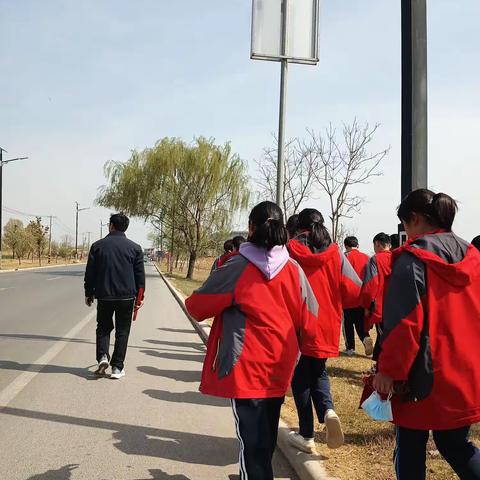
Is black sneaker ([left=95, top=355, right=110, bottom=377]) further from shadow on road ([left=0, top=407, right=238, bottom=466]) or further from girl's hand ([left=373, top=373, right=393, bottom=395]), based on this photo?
girl's hand ([left=373, top=373, right=393, bottom=395])

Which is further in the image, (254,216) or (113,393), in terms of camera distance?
(113,393)

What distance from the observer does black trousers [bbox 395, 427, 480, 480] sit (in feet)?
7.57

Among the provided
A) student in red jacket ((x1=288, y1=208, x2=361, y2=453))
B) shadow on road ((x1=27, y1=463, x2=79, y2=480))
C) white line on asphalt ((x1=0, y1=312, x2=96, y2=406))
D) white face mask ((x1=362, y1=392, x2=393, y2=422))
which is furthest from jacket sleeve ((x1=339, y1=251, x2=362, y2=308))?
white line on asphalt ((x1=0, y1=312, x2=96, y2=406))

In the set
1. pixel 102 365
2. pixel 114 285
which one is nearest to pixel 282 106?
pixel 114 285

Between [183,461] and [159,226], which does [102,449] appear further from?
[159,226]

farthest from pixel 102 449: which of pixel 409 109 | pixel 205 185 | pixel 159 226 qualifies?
pixel 159 226

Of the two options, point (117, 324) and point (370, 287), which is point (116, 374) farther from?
point (370, 287)

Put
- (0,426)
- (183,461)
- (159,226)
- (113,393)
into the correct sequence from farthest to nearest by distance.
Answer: (159,226) → (113,393) → (0,426) → (183,461)

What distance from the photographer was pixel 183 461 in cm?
372

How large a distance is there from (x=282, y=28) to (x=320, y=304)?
3573 mm

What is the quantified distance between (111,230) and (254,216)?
3.81 metres

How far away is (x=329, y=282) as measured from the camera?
3.93 m

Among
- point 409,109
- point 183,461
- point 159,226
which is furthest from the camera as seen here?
point 159,226

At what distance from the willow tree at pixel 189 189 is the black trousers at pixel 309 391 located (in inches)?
1135
